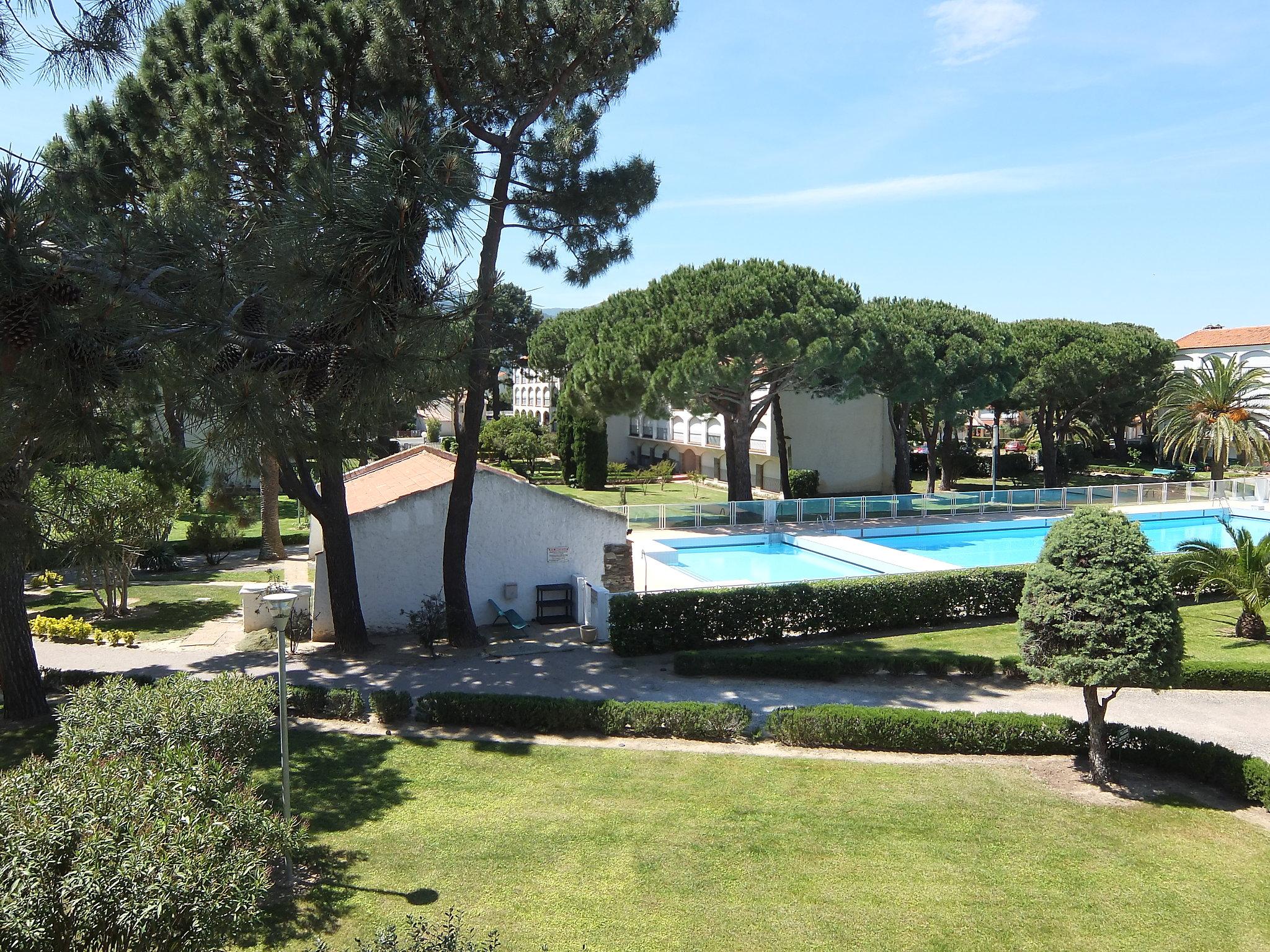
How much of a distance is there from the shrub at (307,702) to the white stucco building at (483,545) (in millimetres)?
4178

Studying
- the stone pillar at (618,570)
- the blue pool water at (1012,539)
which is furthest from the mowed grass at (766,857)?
the blue pool water at (1012,539)

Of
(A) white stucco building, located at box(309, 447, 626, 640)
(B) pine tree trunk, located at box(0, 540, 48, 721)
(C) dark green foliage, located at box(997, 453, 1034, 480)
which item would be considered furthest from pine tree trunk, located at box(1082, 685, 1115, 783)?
(C) dark green foliage, located at box(997, 453, 1034, 480)

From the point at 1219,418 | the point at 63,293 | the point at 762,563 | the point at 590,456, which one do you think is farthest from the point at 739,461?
the point at 63,293

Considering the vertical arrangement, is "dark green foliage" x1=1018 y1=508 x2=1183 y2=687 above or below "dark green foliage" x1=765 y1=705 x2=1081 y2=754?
above

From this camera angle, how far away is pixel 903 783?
29.8ft

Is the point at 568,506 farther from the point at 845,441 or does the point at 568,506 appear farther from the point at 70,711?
the point at 845,441

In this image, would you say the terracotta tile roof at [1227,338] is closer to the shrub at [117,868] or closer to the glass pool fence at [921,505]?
the glass pool fence at [921,505]

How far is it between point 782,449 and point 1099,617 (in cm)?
2557

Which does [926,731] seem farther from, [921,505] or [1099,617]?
[921,505]

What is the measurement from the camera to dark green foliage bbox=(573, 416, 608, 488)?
38969 mm

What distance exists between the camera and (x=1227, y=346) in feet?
158

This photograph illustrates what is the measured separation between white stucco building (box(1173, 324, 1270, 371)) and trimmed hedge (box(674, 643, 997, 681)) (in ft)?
126

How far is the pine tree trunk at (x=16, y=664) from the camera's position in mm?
11219

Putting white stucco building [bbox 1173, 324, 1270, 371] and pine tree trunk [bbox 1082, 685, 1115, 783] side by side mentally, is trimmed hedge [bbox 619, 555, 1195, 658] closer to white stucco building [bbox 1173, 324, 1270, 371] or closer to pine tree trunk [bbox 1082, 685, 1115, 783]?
pine tree trunk [bbox 1082, 685, 1115, 783]
